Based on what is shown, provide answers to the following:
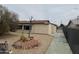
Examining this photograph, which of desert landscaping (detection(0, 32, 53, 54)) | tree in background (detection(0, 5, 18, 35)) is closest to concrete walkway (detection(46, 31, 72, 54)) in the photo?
desert landscaping (detection(0, 32, 53, 54))

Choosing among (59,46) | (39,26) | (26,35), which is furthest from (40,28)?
(59,46)

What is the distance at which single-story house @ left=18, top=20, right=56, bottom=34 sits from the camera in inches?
82.0

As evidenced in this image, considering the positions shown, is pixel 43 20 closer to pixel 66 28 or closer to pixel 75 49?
pixel 66 28

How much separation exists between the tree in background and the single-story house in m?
0.07

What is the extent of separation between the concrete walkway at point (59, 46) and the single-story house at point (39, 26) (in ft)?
0.28

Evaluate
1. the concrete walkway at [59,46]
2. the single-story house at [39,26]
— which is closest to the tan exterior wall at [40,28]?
the single-story house at [39,26]

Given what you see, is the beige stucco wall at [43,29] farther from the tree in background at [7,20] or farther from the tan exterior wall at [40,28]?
the tree in background at [7,20]

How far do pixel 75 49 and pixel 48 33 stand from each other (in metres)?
0.34

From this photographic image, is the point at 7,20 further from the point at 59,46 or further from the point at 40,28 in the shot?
the point at 59,46

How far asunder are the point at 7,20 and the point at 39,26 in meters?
→ 0.35

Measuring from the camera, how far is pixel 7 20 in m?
2.05

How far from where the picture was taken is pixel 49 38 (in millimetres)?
2094

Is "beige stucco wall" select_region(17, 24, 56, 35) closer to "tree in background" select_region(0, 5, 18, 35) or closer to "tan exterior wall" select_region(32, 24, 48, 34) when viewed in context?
"tan exterior wall" select_region(32, 24, 48, 34)
